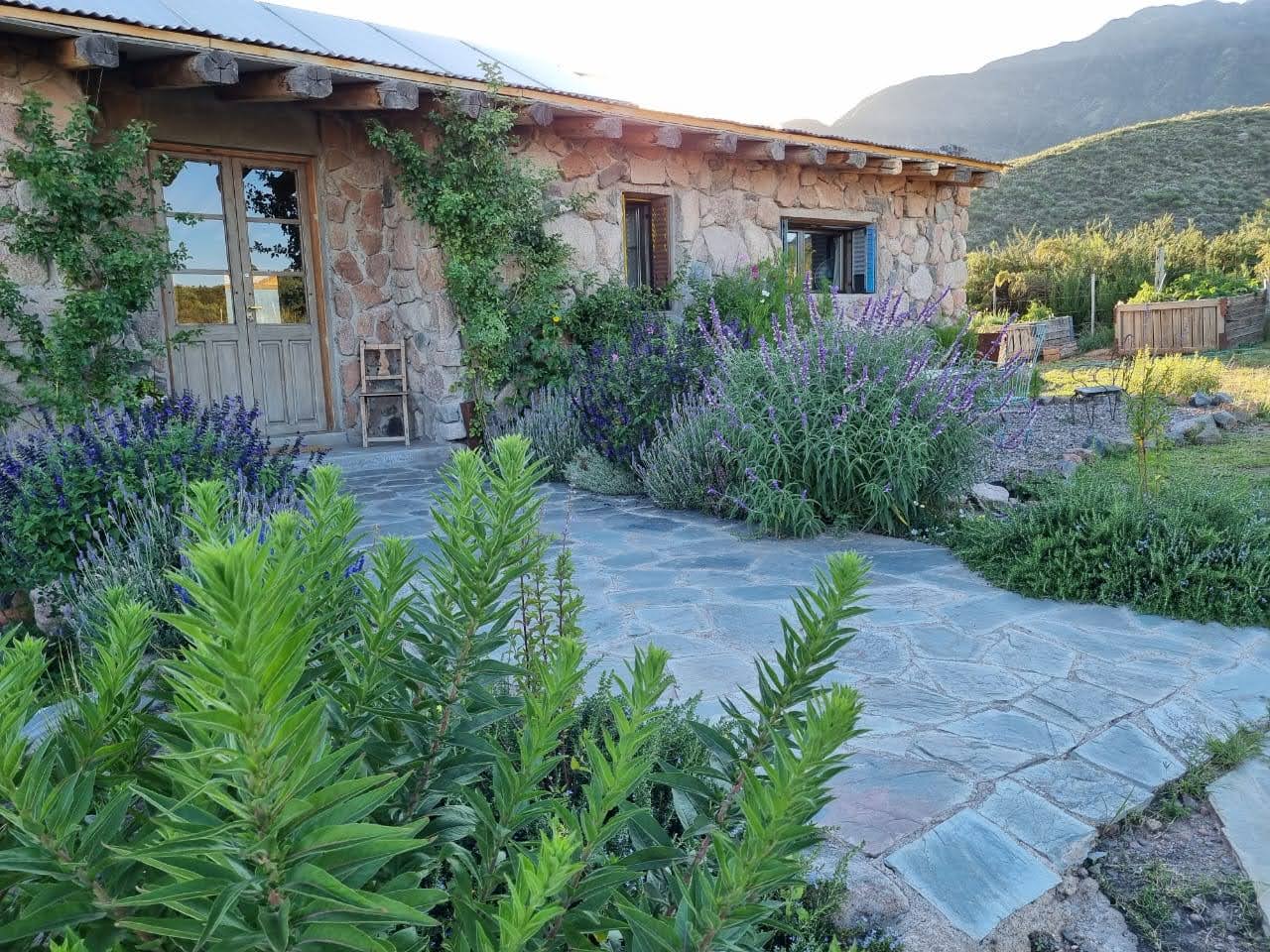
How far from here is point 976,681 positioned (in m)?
3.21

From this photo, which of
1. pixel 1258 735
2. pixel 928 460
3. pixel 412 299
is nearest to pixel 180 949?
pixel 1258 735

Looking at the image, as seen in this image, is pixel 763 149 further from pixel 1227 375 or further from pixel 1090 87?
pixel 1090 87

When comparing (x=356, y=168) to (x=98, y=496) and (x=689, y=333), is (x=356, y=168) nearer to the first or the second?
(x=689, y=333)

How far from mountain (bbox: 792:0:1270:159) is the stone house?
→ 187 ft

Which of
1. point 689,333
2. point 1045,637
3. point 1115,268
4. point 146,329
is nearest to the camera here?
point 1045,637

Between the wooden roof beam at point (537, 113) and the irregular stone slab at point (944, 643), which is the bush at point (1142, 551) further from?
the wooden roof beam at point (537, 113)

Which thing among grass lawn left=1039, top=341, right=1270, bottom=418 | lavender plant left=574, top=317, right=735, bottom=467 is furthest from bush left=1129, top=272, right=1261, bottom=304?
lavender plant left=574, top=317, right=735, bottom=467

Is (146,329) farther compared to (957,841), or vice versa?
(146,329)

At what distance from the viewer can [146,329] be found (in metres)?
6.99

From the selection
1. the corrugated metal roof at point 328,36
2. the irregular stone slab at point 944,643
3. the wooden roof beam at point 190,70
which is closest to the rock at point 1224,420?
the irregular stone slab at point 944,643

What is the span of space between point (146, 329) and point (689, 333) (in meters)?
4.41

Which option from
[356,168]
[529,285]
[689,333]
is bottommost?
[689,333]

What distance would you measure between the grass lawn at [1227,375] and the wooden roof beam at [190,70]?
29.7 feet

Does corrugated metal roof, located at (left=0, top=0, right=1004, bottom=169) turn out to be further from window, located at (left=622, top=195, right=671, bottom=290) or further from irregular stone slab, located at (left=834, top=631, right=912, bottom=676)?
irregular stone slab, located at (left=834, top=631, right=912, bottom=676)
